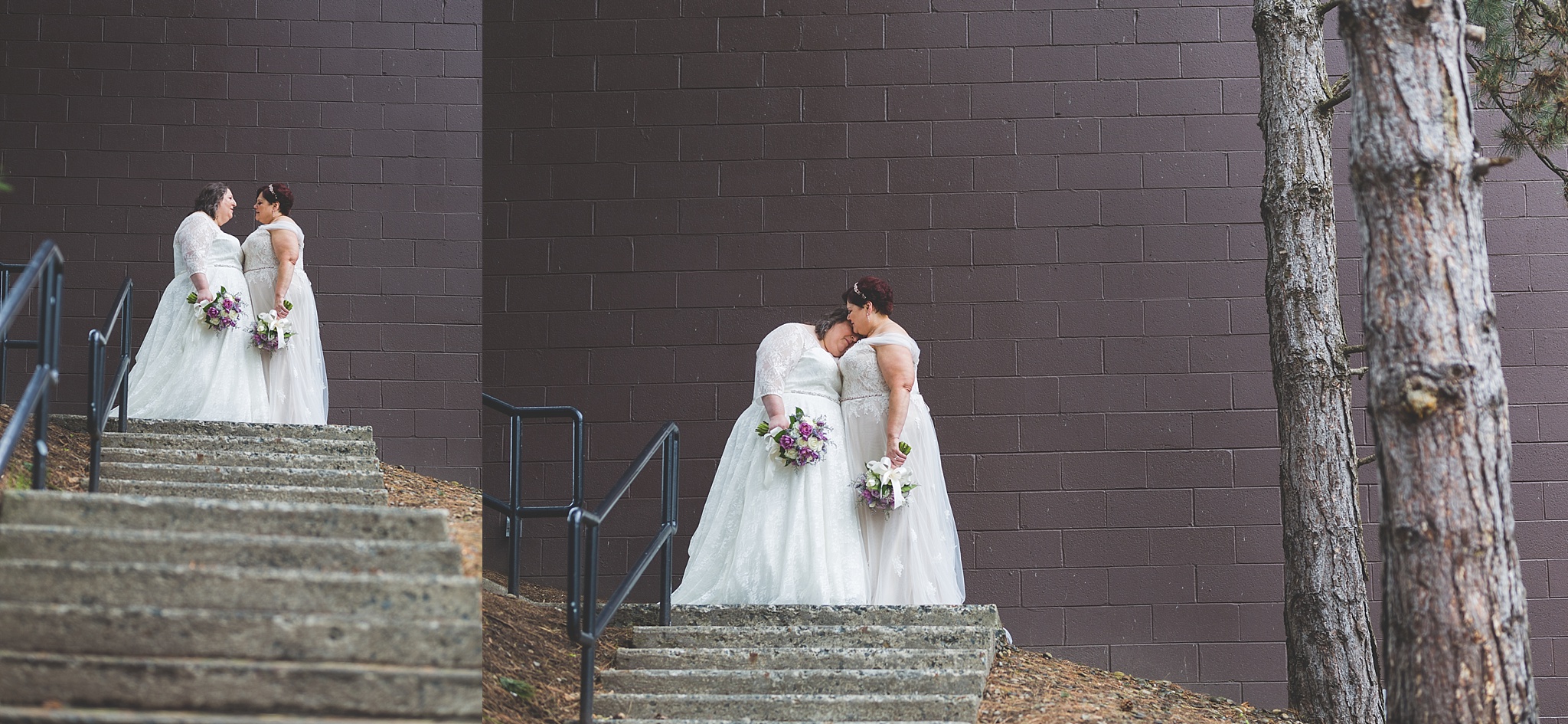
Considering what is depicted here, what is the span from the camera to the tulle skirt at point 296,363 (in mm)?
8047

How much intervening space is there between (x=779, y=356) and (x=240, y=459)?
2784mm

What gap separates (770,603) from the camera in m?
5.97

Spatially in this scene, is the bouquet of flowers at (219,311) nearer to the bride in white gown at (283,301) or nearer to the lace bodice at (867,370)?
the bride in white gown at (283,301)

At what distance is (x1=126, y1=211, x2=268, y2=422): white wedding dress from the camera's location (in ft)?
25.4

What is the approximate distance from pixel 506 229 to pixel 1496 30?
5.50m

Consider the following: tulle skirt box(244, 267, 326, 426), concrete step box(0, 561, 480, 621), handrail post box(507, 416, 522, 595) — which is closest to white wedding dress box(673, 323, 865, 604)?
handrail post box(507, 416, 522, 595)

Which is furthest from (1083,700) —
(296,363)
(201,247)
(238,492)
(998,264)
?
(201,247)

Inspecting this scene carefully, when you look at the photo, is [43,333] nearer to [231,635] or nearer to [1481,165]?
[231,635]

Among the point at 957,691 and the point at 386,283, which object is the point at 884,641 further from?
the point at 386,283

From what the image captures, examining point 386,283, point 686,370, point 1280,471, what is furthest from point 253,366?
point 1280,471

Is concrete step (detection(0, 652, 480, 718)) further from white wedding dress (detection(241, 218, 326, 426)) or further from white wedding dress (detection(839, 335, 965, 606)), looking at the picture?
white wedding dress (detection(241, 218, 326, 426))

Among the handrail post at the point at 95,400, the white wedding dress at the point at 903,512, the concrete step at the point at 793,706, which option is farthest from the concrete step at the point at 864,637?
the handrail post at the point at 95,400

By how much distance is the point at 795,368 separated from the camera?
21.4ft

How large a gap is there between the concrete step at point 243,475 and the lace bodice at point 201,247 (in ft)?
5.87
